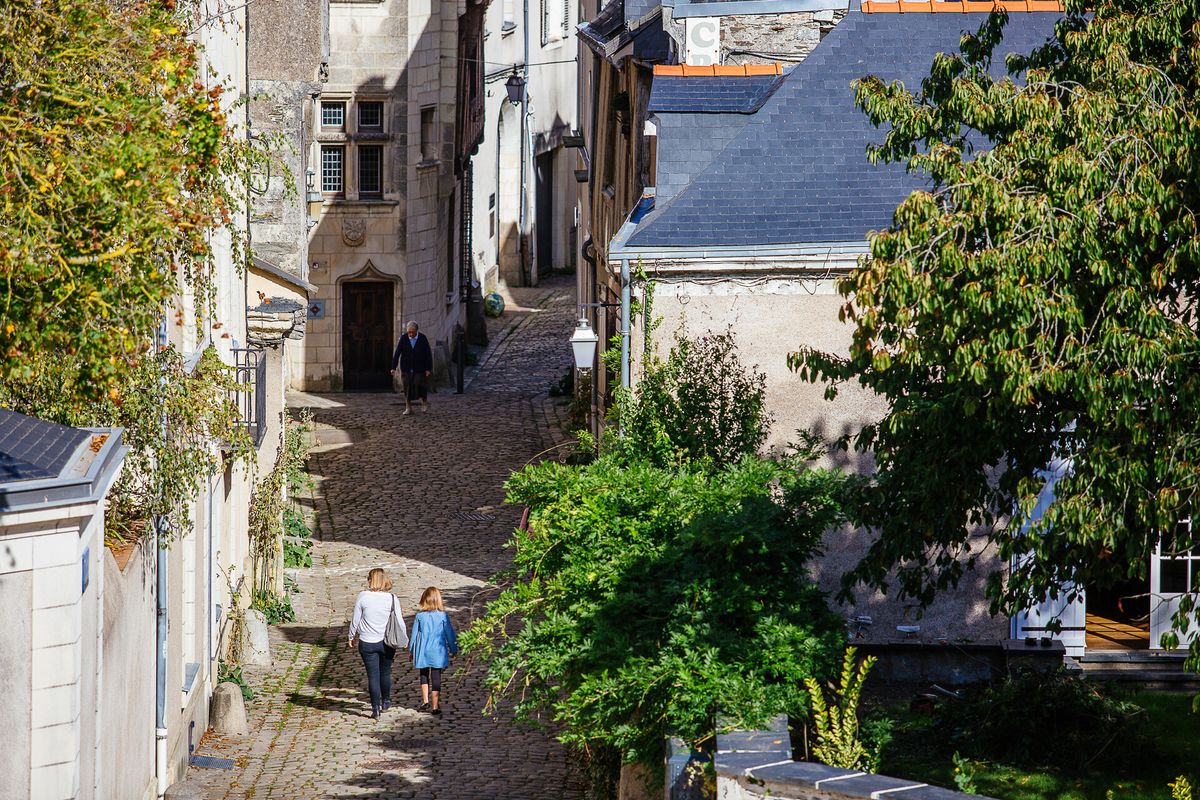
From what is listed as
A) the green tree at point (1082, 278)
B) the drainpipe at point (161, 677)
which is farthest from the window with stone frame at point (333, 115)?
the green tree at point (1082, 278)

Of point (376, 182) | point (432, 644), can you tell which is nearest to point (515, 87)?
point (376, 182)

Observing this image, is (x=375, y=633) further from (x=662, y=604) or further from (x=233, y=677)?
(x=662, y=604)

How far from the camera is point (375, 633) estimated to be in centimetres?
1305

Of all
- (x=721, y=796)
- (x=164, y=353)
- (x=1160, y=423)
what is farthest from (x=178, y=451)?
(x=1160, y=423)

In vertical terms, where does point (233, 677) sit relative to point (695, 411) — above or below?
below

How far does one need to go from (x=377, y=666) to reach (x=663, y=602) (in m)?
4.81

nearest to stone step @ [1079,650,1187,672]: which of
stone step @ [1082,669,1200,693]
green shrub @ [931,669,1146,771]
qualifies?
stone step @ [1082,669,1200,693]

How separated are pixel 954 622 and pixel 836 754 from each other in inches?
193

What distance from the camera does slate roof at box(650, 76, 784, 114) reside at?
44.6 ft

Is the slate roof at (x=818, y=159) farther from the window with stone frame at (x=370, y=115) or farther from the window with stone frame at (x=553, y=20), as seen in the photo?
the window with stone frame at (x=553, y=20)

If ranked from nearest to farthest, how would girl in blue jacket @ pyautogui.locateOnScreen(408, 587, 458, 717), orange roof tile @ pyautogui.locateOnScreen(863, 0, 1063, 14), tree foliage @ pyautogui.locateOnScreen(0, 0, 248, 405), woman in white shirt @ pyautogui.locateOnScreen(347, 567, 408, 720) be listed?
tree foliage @ pyautogui.locateOnScreen(0, 0, 248, 405), girl in blue jacket @ pyautogui.locateOnScreen(408, 587, 458, 717), woman in white shirt @ pyautogui.locateOnScreen(347, 567, 408, 720), orange roof tile @ pyautogui.locateOnScreen(863, 0, 1063, 14)

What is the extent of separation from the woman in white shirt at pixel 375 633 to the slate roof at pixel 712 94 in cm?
469

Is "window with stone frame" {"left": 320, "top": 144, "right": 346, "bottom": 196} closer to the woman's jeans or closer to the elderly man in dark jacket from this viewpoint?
the elderly man in dark jacket

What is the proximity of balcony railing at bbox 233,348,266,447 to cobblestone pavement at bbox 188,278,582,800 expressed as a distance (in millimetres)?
2084
